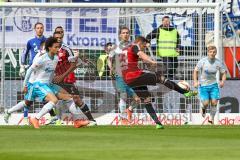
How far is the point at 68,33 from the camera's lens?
25.1 metres

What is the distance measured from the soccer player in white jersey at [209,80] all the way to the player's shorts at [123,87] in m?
1.44

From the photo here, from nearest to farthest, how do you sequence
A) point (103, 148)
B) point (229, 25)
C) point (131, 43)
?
point (103, 148) < point (131, 43) < point (229, 25)

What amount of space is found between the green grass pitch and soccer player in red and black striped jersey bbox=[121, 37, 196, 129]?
450 centimetres

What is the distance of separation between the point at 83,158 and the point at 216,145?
314 cm

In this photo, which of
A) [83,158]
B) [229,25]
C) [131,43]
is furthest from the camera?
[229,25]

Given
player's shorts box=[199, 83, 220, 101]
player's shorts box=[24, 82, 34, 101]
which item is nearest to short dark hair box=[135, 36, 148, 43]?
player's shorts box=[199, 83, 220, 101]

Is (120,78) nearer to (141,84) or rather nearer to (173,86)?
(141,84)

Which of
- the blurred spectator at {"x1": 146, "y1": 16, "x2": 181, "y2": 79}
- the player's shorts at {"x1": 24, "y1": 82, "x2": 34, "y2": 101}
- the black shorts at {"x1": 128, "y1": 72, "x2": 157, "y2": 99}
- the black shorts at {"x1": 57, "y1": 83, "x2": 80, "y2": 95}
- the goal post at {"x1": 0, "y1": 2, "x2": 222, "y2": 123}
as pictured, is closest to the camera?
the player's shorts at {"x1": 24, "y1": 82, "x2": 34, "y2": 101}

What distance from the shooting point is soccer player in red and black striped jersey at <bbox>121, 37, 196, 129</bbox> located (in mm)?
23312

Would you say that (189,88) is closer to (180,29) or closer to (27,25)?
(180,29)

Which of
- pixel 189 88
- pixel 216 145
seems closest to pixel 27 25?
pixel 189 88

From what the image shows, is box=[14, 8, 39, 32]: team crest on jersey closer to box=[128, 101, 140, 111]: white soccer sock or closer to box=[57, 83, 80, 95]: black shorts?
box=[57, 83, 80, 95]: black shorts

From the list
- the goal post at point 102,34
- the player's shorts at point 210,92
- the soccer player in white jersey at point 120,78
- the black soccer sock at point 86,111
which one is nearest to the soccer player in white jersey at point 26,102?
the goal post at point 102,34

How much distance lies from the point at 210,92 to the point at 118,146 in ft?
32.2
